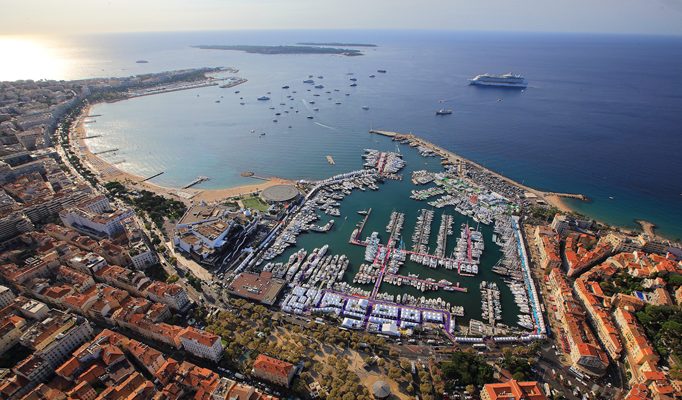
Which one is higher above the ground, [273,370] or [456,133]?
[456,133]

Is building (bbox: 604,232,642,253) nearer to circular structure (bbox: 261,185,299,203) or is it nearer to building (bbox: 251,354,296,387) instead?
building (bbox: 251,354,296,387)

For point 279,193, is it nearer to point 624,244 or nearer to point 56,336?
point 56,336

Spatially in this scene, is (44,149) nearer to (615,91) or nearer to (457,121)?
(457,121)

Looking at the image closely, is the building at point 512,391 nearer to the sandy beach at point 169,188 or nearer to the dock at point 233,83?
the sandy beach at point 169,188

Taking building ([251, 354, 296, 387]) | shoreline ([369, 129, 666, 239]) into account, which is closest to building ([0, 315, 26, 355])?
building ([251, 354, 296, 387])

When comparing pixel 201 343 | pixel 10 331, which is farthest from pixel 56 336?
pixel 201 343

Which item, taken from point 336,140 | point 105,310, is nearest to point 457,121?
point 336,140

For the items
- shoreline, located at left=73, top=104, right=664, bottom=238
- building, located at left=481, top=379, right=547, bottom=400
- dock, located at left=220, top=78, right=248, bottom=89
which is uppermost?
dock, located at left=220, top=78, right=248, bottom=89
